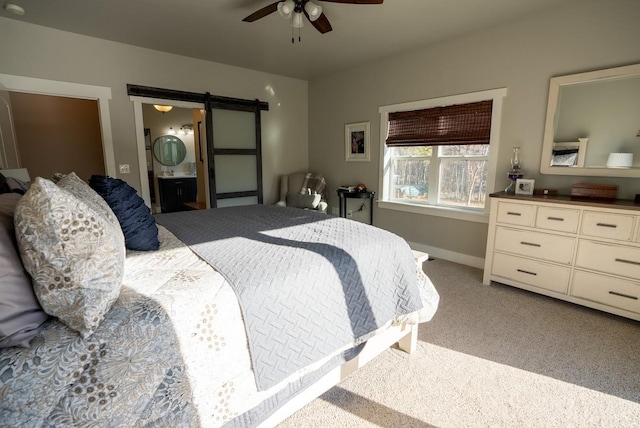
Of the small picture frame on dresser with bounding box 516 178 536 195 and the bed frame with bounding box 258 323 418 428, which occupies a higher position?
the small picture frame on dresser with bounding box 516 178 536 195

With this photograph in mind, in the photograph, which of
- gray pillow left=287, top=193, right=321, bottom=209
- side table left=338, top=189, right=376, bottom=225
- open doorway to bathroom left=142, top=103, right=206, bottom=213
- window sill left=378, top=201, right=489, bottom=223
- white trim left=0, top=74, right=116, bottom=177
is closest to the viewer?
white trim left=0, top=74, right=116, bottom=177

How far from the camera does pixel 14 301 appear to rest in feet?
2.72

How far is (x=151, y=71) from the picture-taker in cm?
373

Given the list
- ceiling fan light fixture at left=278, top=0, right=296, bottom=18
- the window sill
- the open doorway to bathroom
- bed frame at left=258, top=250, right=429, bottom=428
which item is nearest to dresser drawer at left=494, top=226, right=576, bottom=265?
the window sill

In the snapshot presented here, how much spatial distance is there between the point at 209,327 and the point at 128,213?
2.65ft

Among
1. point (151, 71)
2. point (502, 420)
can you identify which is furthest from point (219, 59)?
point (502, 420)

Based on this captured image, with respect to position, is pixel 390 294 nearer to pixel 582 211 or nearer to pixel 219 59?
pixel 582 211

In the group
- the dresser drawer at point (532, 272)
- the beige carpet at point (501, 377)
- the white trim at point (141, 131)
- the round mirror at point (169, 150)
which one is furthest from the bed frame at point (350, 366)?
the round mirror at point (169, 150)

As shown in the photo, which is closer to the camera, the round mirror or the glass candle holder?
the glass candle holder

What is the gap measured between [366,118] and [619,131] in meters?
2.70

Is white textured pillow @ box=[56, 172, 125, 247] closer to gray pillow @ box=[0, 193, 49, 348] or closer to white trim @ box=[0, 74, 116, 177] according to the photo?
gray pillow @ box=[0, 193, 49, 348]

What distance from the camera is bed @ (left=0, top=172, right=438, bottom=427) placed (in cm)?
85


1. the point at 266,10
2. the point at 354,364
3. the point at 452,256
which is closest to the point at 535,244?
the point at 452,256

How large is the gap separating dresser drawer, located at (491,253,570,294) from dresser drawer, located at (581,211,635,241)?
37cm
